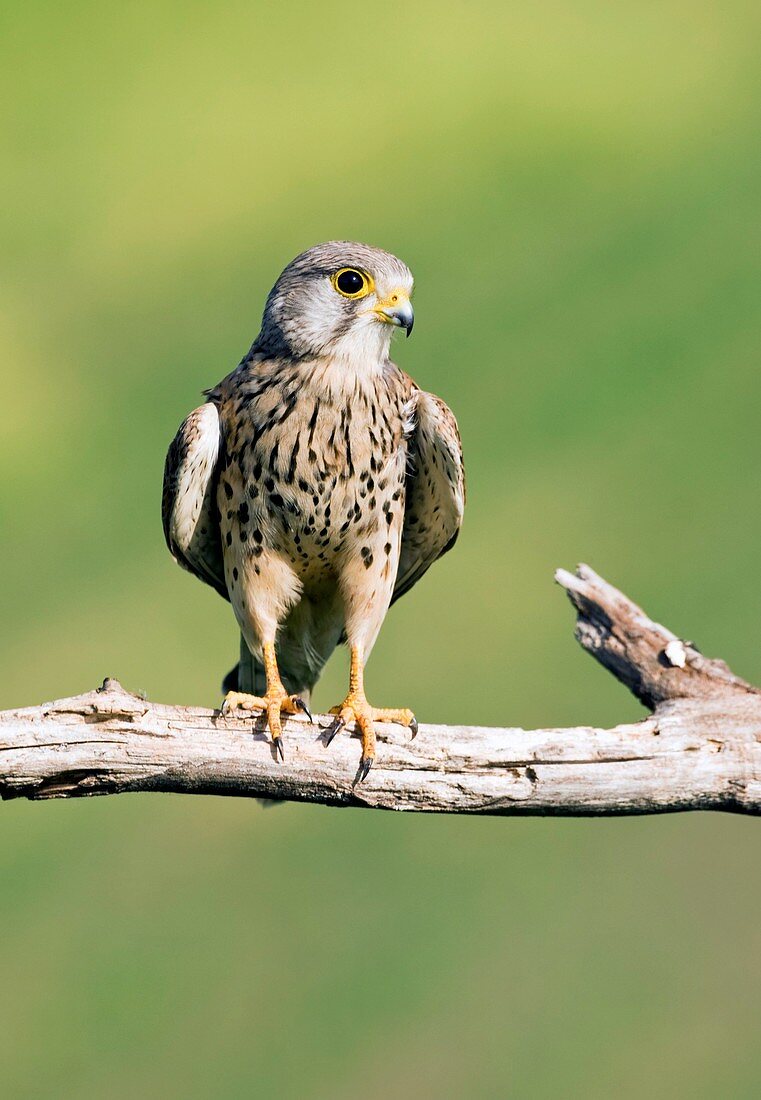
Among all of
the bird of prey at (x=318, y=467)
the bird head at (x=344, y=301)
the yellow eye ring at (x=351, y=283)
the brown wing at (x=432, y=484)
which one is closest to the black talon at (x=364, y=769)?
the bird of prey at (x=318, y=467)

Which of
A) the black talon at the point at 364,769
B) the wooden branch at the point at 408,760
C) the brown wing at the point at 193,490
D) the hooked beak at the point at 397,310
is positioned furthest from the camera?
the brown wing at the point at 193,490

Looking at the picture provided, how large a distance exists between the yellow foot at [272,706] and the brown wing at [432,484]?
83 cm

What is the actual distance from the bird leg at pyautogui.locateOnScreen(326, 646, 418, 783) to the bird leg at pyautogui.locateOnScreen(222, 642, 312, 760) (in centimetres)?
9

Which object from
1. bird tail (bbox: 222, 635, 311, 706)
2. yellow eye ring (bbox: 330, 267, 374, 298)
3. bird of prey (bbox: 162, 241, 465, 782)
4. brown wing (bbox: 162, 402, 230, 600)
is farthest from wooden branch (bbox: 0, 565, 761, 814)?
yellow eye ring (bbox: 330, 267, 374, 298)

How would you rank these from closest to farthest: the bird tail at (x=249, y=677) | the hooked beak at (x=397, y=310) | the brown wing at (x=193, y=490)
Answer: the hooked beak at (x=397, y=310) < the brown wing at (x=193, y=490) < the bird tail at (x=249, y=677)

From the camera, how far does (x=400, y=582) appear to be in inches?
165

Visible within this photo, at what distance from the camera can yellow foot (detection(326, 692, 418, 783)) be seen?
118 inches

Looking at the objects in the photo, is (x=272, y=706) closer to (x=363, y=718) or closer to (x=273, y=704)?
(x=273, y=704)

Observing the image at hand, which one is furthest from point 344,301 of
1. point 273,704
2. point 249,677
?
point 249,677

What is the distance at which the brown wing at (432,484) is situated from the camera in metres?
3.61

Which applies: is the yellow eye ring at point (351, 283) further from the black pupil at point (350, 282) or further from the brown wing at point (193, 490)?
the brown wing at point (193, 490)

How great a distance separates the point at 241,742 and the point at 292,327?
1.18 m

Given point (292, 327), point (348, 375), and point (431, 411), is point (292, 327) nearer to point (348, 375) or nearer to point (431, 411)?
point (348, 375)

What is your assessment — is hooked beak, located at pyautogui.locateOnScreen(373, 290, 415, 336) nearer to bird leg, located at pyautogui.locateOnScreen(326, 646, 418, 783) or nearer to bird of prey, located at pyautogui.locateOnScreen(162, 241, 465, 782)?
bird of prey, located at pyautogui.locateOnScreen(162, 241, 465, 782)
